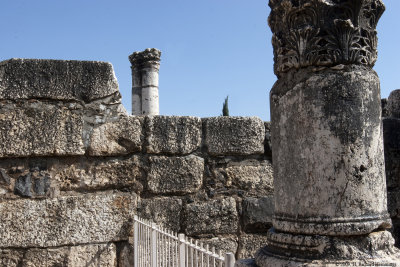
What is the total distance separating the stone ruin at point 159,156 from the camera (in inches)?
93.0

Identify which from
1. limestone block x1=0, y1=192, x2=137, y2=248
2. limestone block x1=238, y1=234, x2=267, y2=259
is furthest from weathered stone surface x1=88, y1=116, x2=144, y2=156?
limestone block x1=238, y1=234, x2=267, y2=259

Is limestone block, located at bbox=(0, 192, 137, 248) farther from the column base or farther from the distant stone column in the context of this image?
the distant stone column

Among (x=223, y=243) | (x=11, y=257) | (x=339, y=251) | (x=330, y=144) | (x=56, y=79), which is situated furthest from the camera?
(x=223, y=243)

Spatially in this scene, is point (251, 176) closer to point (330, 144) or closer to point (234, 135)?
point (234, 135)

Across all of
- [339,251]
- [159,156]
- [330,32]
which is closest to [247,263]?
[339,251]

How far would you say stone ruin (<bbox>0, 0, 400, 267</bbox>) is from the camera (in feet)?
7.75

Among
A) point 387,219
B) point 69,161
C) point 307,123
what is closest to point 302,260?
point 387,219

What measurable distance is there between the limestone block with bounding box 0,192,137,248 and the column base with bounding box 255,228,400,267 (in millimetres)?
2319

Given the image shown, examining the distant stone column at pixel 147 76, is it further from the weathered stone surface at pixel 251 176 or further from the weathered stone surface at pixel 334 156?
the weathered stone surface at pixel 334 156

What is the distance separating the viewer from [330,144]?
7.35ft

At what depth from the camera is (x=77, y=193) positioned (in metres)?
4.21

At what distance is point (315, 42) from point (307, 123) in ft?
1.48

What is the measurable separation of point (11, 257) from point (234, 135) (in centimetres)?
250

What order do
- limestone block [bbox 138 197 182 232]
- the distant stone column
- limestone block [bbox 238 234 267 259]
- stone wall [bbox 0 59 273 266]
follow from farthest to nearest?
1. the distant stone column
2. limestone block [bbox 238 234 267 259]
3. limestone block [bbox 138 197 182 232]
4. stone wall [bbox 0 59 273 266]
